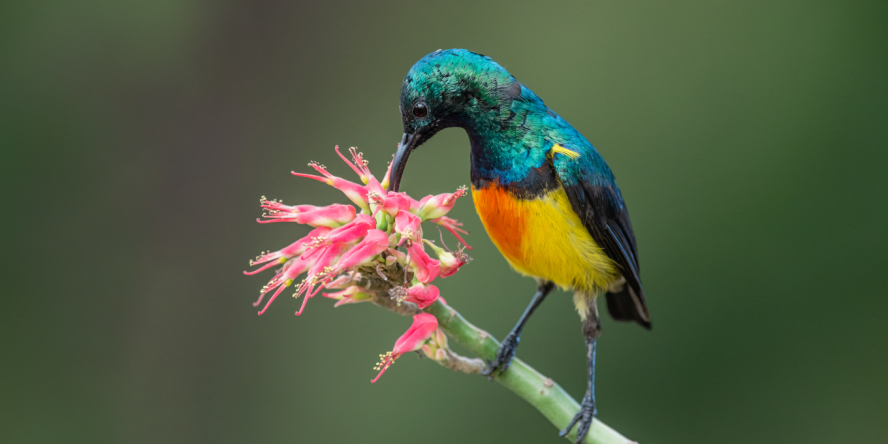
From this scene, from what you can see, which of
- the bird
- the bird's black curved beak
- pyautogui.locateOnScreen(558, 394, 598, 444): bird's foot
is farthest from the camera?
pyautogui.locateOnScreen(558, 394, 598, 444): bird's foot

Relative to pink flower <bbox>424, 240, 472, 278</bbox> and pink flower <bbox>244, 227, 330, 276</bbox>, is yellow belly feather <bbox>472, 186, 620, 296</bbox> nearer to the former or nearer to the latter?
pink flower <bbox>424, 240, 472, 278</bbox>

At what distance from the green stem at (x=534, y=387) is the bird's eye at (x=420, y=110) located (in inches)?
17.1

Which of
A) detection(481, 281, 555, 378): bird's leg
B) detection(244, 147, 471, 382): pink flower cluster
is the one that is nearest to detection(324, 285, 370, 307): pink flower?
detection(244, 147, 471, 382): pink flower cluster

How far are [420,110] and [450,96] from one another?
0.26ft

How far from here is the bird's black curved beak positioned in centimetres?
129

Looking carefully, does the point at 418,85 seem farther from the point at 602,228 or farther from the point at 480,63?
the point at 602,228

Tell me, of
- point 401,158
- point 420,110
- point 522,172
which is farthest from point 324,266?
point 522,172

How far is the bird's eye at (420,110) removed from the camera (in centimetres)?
137

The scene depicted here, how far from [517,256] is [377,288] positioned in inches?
21.8

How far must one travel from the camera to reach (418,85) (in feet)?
4.47

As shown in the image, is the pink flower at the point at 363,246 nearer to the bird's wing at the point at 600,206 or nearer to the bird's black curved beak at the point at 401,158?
the bird's black curved beak at the point at 401,158

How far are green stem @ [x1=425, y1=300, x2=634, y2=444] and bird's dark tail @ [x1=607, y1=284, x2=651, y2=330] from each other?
0.53 metres

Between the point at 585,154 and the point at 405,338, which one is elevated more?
the point at 585,154

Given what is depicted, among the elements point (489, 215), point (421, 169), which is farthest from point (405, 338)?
point (421, 169)
